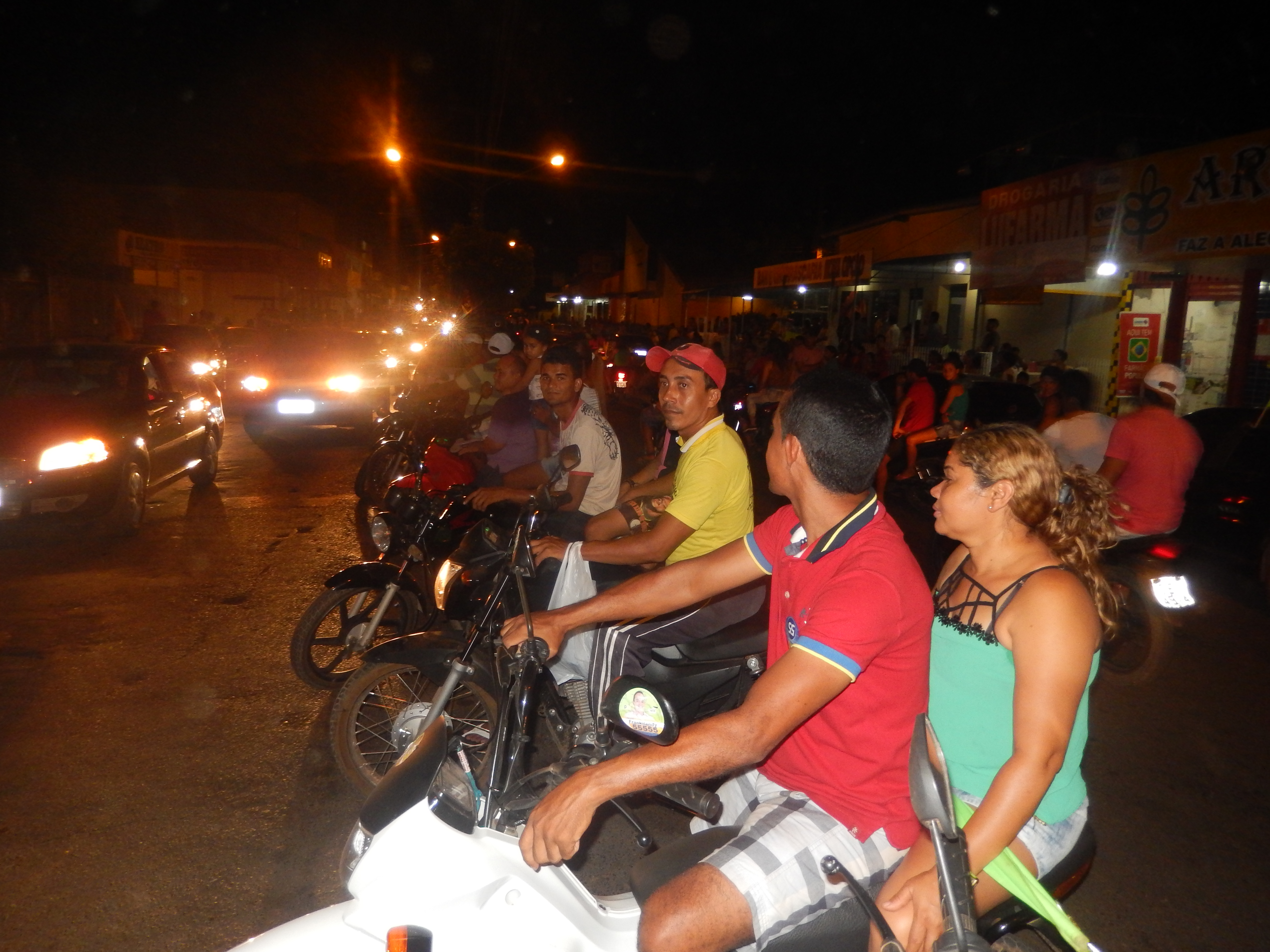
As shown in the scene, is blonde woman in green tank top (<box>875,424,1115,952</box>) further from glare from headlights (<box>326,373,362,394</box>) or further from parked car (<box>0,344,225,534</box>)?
glare from headlights (<box>326,373,362,394</box>)

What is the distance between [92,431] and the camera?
8.72 m

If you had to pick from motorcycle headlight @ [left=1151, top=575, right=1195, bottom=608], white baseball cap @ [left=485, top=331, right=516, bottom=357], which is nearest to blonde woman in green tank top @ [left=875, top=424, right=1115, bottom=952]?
motorcycle headlight @ [left=1151, top=575, right=1195, bottom=608]

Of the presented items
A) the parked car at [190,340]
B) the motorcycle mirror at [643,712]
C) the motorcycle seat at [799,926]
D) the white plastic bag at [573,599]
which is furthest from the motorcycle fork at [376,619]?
the parked car at [190,340]

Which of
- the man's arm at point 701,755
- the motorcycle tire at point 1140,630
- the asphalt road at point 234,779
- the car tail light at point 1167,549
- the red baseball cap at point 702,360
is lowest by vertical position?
the asphalt road at point 234,779

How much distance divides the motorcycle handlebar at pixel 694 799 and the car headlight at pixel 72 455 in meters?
8.02

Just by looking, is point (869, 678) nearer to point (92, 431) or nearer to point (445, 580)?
point (445, 580)

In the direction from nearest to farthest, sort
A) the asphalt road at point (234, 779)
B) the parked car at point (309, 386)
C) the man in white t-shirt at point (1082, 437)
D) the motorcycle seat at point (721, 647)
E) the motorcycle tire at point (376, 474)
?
the asphalt road at point (234, 779)
the motorcycle seat at point (721, 647)
the man in white t-shirt at point (1082, 437)
the motorcycle tire at point (376, 474)
the parked car at point (309, 386)

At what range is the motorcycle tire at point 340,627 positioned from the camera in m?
5.31

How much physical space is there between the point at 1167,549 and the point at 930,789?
5.07 m

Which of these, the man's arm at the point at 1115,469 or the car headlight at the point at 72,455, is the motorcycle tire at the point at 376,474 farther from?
the man's arm at the point at 1115,469

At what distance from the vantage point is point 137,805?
4.23 m

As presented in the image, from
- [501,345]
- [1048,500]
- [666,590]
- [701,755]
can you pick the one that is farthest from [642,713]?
[501,345]

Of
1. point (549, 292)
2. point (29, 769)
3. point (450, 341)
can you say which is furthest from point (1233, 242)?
point (549, 292)

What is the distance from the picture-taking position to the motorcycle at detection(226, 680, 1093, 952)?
173cm
